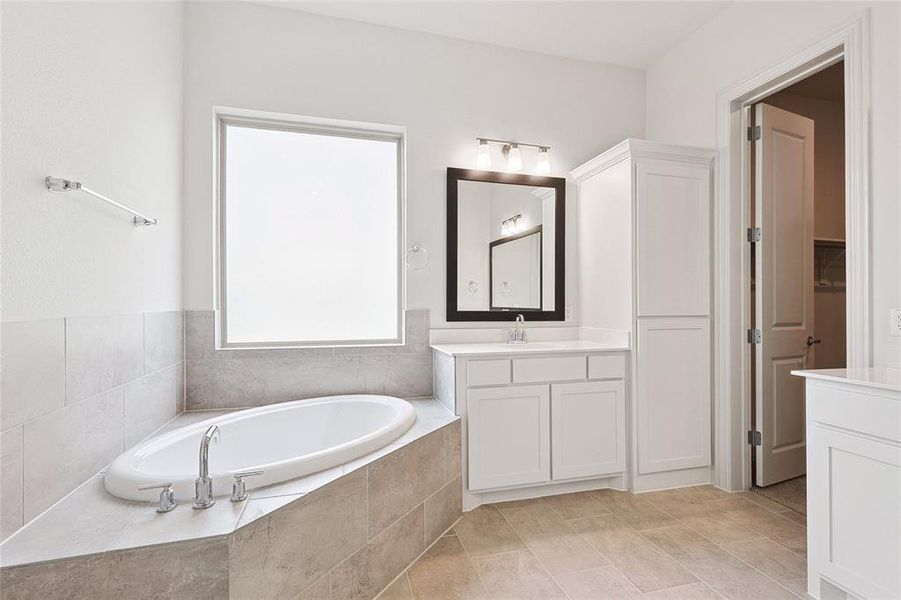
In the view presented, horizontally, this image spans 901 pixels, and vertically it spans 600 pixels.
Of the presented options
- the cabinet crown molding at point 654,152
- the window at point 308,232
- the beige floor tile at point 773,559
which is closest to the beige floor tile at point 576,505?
the beige floor tile at point 773,559

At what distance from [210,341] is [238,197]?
899 millimetres

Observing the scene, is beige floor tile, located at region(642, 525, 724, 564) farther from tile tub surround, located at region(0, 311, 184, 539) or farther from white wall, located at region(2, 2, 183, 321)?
white wall, located at region(2, 2, 183, 321)

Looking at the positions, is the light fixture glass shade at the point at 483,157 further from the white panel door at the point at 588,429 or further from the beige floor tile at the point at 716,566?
the beige floor tile at the point at 716,566

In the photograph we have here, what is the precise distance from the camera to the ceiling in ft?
8.71

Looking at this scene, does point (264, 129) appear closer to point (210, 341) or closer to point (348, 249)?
point (348, 249)

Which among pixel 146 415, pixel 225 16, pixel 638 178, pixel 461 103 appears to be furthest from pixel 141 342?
pixel 638 178

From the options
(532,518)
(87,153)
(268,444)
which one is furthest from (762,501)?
(87,153)

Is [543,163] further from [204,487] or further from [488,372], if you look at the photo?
Answer: [204,487]

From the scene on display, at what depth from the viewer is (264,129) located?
2771 mm

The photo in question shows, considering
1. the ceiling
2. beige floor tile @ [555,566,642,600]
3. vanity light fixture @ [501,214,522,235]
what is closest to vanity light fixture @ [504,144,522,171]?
vanity light fixture @ [501,214,522,235]

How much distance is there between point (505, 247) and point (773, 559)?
2.13 metres

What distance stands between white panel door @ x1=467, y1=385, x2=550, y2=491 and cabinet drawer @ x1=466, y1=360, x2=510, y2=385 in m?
0.05

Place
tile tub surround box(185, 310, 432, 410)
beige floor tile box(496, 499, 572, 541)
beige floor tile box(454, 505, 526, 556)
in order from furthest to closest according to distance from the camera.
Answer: tile tub surround box(185, 310, 432, 410)
beige floor tile box(496, 499, 572, 541)
beige floor tile box(454, 505, 526, 556)

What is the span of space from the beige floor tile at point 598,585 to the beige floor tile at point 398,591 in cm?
60
